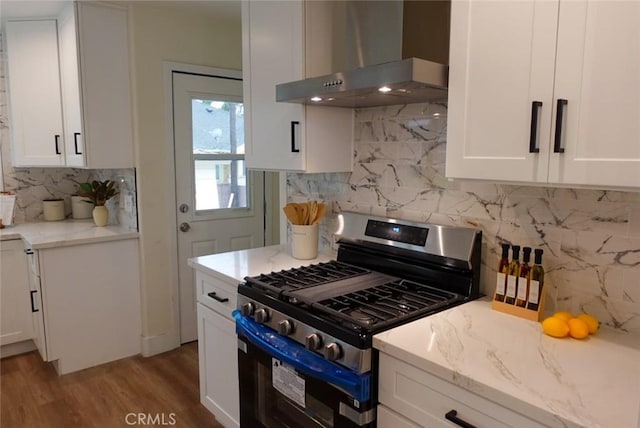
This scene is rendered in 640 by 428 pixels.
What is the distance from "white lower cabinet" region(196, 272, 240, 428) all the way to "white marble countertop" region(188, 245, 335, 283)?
5 cm

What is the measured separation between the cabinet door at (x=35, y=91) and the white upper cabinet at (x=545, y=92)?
303cm

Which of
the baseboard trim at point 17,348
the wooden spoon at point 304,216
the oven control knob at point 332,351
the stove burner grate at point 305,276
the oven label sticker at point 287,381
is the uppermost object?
the wooden spoon at point 304,216

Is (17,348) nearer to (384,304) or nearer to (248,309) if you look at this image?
(248,309)

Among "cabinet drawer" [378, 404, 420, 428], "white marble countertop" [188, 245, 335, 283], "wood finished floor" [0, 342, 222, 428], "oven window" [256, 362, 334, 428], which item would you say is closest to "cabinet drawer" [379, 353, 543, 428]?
"cabinet drawer" [378, 404, 420, 428]

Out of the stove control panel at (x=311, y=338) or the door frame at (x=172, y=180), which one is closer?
the stove control panel at (x=311, y=338)

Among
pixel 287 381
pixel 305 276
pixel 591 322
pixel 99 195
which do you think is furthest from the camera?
pixel 99 195

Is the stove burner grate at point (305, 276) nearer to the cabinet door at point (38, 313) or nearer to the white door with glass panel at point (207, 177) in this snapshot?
the white door with glass panel at point (207, 177)

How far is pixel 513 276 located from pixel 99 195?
299cm

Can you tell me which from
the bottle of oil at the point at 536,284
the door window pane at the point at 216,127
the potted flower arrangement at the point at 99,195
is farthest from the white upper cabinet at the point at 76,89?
Answer: the bottle of oil at the point at 536,284

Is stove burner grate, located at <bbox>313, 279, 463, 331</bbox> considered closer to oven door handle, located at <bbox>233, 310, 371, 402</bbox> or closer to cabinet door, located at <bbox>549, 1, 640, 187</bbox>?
oven door handle, located at <bbox>233, 310, 371, 402</bbox>

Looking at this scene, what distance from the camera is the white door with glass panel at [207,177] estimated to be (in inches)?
131

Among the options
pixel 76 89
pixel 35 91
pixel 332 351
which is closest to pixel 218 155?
pixel 76 89

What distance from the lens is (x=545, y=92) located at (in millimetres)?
1228

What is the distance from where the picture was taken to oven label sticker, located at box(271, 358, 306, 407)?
1.60m
